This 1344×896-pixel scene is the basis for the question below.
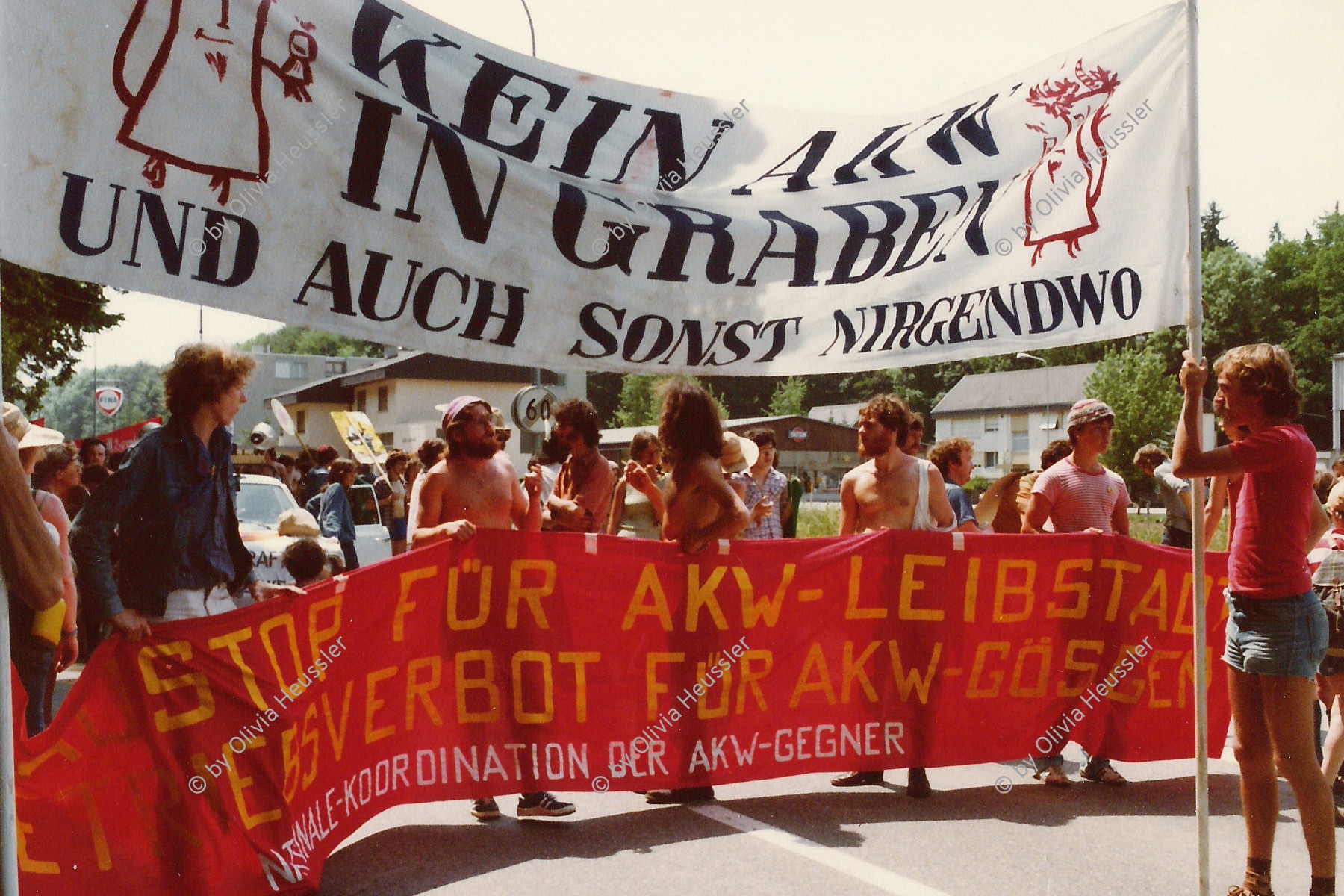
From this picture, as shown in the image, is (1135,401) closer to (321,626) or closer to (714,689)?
(714,689)

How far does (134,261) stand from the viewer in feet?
11.1

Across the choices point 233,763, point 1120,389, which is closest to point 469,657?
point 233,763

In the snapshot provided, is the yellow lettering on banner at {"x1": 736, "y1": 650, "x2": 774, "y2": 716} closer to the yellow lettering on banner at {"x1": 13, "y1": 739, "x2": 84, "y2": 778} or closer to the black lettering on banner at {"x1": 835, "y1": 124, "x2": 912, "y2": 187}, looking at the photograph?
the black lettering on banner at {"x1": 835, "y1": 124, "x2": 912, "y2": 187}

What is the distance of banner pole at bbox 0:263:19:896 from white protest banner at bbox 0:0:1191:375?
1.02 meters

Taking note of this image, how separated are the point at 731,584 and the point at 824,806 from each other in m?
1.17

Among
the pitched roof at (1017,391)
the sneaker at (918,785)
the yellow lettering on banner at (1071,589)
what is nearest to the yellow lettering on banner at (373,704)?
the sneaker at (918,785)

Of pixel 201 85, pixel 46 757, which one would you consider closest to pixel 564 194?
pixel 201 85

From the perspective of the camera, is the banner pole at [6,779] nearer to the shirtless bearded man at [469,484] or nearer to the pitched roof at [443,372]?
the shirtless bearded man at [469,484]

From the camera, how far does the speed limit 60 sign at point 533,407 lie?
64.6ft

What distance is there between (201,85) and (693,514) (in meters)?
2.98

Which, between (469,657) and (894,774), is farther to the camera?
(894,774)

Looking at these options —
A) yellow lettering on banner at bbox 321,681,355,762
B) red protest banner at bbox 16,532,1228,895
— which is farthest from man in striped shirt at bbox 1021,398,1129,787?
yellow lettering on banner at bbox 321,681,355,762

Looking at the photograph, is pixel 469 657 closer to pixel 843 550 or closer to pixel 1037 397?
pixel 843 550

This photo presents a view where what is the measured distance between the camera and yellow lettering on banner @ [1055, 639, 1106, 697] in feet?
20.1
